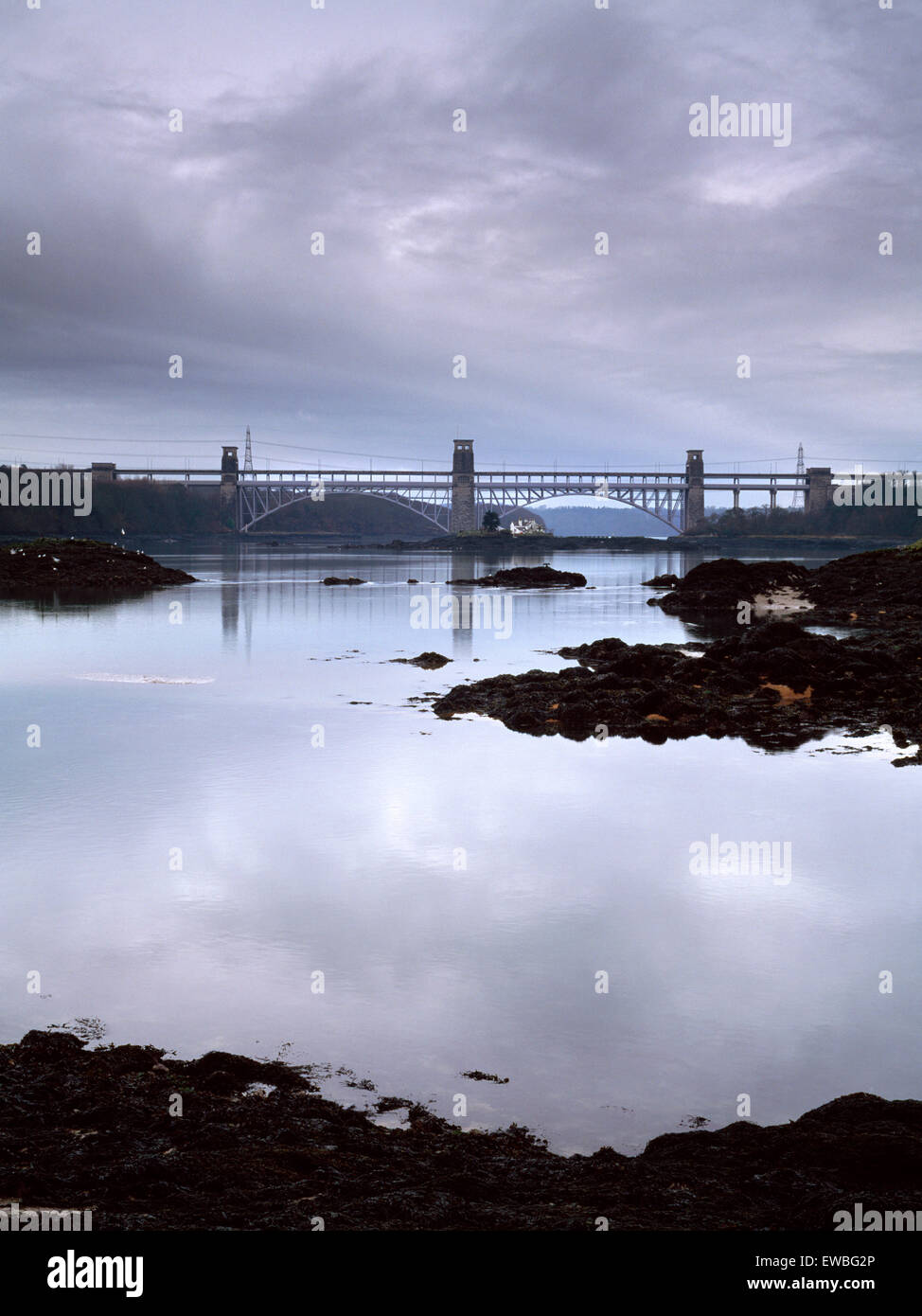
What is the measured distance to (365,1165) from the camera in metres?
4.38

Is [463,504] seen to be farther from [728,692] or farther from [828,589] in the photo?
[728,692]

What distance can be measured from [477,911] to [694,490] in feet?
564

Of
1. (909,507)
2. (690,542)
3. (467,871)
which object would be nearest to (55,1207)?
(467,871)

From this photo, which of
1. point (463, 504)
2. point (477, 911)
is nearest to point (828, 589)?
point (477, 911)

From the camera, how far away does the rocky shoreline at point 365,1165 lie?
3.94m

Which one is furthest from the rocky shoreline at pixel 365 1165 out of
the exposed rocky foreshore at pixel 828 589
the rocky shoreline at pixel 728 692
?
the exposed rocky foreshore at pixel 828 589

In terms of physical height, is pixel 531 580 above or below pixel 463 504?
below

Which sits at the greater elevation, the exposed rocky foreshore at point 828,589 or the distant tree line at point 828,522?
the distant tree line at point 828,522

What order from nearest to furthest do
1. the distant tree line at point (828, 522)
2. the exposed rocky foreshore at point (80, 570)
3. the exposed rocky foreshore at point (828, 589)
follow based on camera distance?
the exposed rocky foreshore at point (828, 589)
the exposed rocky foreshore at point (80, 570)
the distant tree line at point (828, 522)

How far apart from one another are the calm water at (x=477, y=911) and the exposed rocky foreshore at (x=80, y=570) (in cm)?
3629

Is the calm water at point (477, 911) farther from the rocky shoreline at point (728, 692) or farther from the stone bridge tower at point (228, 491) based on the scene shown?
the stone bridge tower at point (228, 491)

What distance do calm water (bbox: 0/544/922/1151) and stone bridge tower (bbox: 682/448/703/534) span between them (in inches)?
6282

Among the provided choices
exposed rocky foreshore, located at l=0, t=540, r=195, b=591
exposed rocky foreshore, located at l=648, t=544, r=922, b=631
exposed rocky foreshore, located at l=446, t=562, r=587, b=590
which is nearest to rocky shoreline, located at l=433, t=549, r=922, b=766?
exposed rocky foreshore, located at l=648, t=544, r=922, b=631

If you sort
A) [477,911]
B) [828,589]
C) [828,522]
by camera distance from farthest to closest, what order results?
[828,522], [828,589], [477,911]
